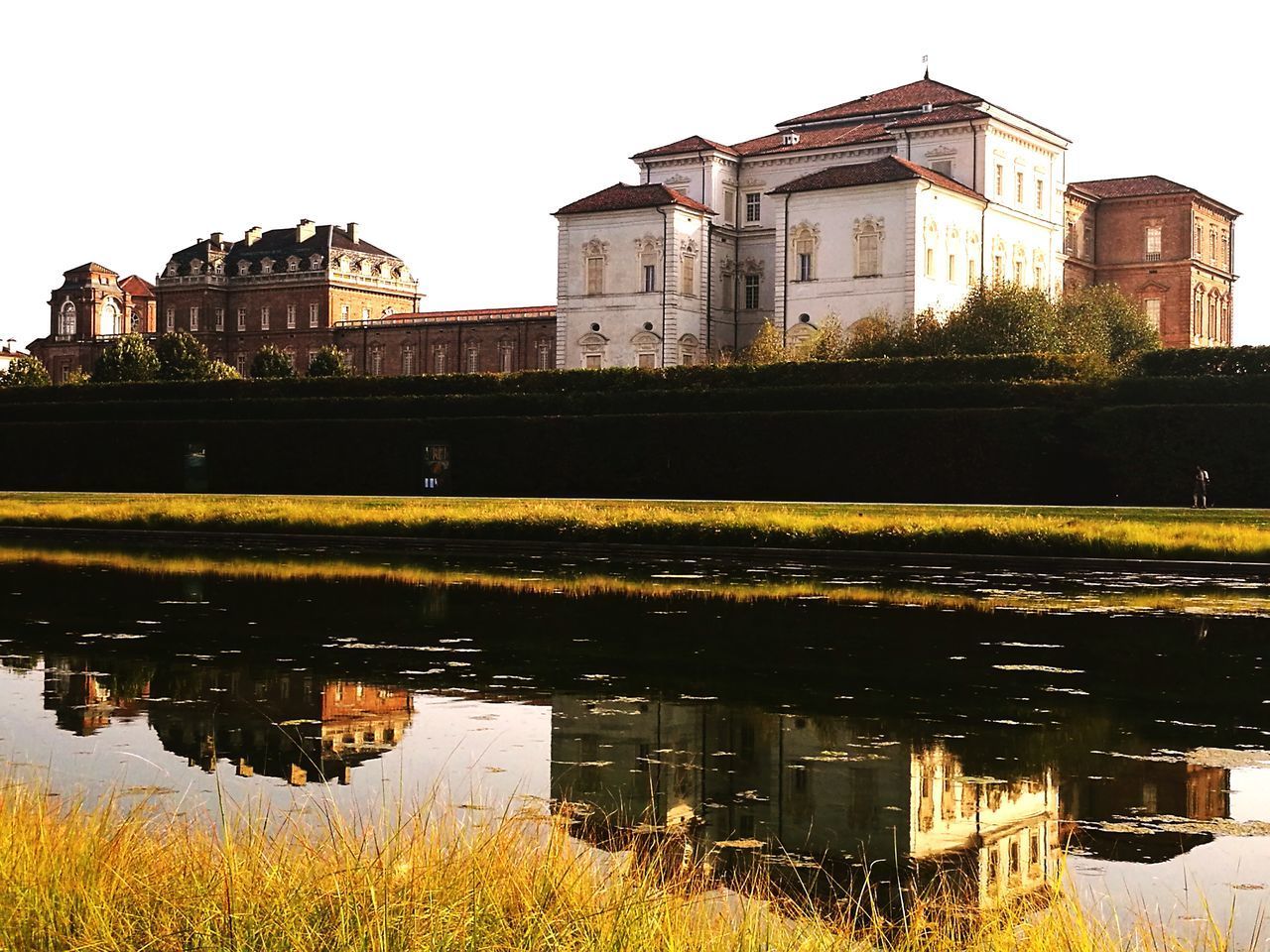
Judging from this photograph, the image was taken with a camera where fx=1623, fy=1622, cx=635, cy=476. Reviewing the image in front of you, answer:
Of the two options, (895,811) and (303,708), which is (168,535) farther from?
(895,811)

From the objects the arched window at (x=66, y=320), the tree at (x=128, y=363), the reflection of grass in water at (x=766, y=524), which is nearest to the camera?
the reflection of grass in water at (x=766, y=524)

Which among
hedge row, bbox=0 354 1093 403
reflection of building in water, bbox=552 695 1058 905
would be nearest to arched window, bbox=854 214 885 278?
hedge row, bbox=0 354 1093 403

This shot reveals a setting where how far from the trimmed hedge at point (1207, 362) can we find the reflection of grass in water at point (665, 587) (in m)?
21.2

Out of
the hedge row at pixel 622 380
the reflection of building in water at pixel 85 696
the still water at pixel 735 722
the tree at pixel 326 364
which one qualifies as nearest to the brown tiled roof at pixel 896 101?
the tree at pixel 326 364

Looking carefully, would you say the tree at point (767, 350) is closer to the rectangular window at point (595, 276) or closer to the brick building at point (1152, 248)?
the rectangular window at point (595, 276)

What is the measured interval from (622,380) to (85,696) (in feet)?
126

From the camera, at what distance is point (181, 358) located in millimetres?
92438

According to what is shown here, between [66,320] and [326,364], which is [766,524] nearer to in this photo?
[326,364]

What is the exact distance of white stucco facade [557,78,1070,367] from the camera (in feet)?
231

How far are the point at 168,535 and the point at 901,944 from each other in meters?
29.7

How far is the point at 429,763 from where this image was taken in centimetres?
938

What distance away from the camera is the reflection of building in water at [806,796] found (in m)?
7.45

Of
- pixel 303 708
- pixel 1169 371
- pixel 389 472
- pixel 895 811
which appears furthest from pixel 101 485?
pixel 895 811

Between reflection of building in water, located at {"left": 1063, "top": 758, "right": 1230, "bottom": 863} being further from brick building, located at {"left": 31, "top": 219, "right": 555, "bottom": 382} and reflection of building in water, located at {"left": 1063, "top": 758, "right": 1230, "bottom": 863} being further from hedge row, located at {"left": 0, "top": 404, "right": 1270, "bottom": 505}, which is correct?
brick building, located at {"left": 31, "top": 219, "right": 555, "bottom": 382}
